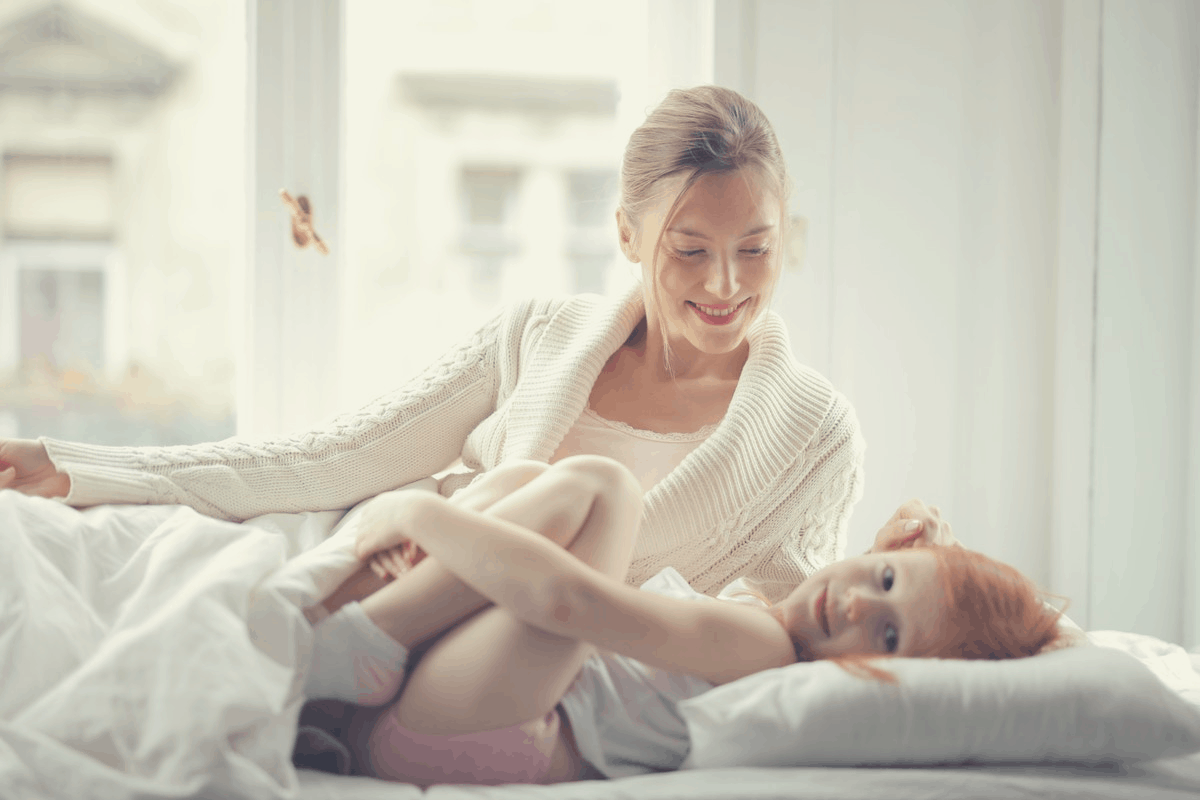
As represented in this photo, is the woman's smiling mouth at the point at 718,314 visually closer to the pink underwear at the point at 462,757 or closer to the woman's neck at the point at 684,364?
the woman's neck at the point at 684,364

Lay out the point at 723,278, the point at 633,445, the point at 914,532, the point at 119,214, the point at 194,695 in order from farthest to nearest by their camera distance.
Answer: the point at 119,214 → the point at 633,445 → the point at 723,278 → the point at 914,532 → the point at 194,695

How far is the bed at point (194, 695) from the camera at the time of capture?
795mm

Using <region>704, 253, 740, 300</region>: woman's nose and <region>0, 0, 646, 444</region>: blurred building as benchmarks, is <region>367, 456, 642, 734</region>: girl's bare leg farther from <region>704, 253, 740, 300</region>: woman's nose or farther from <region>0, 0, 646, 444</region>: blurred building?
<region>0, 0, 646, 444</region>: blurred building

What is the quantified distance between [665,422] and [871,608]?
595 mm

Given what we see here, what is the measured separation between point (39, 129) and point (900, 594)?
83.7 inches

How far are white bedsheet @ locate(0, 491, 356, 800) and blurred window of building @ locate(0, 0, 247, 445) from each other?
47.9 inches

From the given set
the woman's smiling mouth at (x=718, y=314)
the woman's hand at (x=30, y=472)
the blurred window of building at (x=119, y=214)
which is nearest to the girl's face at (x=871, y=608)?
the woman's smiling mouth at (x=718, y=314)

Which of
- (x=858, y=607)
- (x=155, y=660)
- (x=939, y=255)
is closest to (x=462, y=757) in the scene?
(x=155, y=660)

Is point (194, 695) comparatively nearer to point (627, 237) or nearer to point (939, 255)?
point (627, 237)

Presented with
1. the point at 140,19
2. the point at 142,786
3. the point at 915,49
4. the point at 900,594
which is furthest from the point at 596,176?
the point at 142,786

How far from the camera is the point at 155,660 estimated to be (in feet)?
2.76

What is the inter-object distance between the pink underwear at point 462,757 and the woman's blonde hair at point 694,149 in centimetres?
82

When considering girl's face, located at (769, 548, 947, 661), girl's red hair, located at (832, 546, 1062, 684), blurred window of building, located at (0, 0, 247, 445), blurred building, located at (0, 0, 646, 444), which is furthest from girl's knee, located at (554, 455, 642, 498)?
blurred window of building, located at (0, 0, 247, 445)

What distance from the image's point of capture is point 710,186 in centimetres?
148
